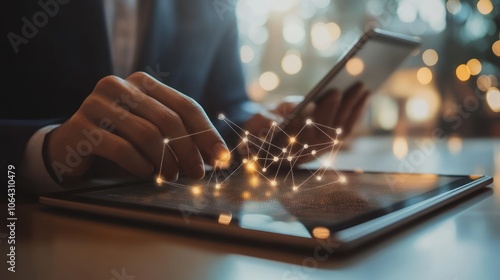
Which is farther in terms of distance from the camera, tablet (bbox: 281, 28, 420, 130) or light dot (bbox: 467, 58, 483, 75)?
light dot (bbox: 467, 58, 483, 75)

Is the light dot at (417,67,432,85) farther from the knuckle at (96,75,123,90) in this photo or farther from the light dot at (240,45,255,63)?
the knuckle at (96,75,123,90)

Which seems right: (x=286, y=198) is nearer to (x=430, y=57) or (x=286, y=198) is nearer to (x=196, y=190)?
(x=196, y=190)

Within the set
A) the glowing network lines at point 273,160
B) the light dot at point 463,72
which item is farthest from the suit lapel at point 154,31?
the light dot at point 463,72

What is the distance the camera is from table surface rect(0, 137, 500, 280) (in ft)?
0.88

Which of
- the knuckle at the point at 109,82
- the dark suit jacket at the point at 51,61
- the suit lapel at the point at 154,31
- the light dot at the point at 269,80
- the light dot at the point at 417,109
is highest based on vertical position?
the light dot at the point at 269,80

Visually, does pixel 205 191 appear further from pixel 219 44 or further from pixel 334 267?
pixel 219 44

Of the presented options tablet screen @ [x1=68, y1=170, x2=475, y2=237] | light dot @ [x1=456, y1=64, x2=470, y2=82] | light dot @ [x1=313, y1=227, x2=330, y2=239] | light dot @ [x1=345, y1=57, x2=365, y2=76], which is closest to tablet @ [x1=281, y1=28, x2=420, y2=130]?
light dot @ [x1=345, y1=57, x2=365, y2=76]

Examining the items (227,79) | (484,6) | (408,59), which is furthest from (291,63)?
(227,79)

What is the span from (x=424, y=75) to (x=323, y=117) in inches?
81.8

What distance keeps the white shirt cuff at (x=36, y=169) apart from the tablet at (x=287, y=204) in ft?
0.37

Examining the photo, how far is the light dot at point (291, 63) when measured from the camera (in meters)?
2.91

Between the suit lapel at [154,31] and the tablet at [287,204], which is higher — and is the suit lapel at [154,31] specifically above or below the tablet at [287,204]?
above

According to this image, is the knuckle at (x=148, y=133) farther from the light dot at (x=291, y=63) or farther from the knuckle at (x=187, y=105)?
the light dot at (x=291, y=63)

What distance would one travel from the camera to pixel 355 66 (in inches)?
28.2
